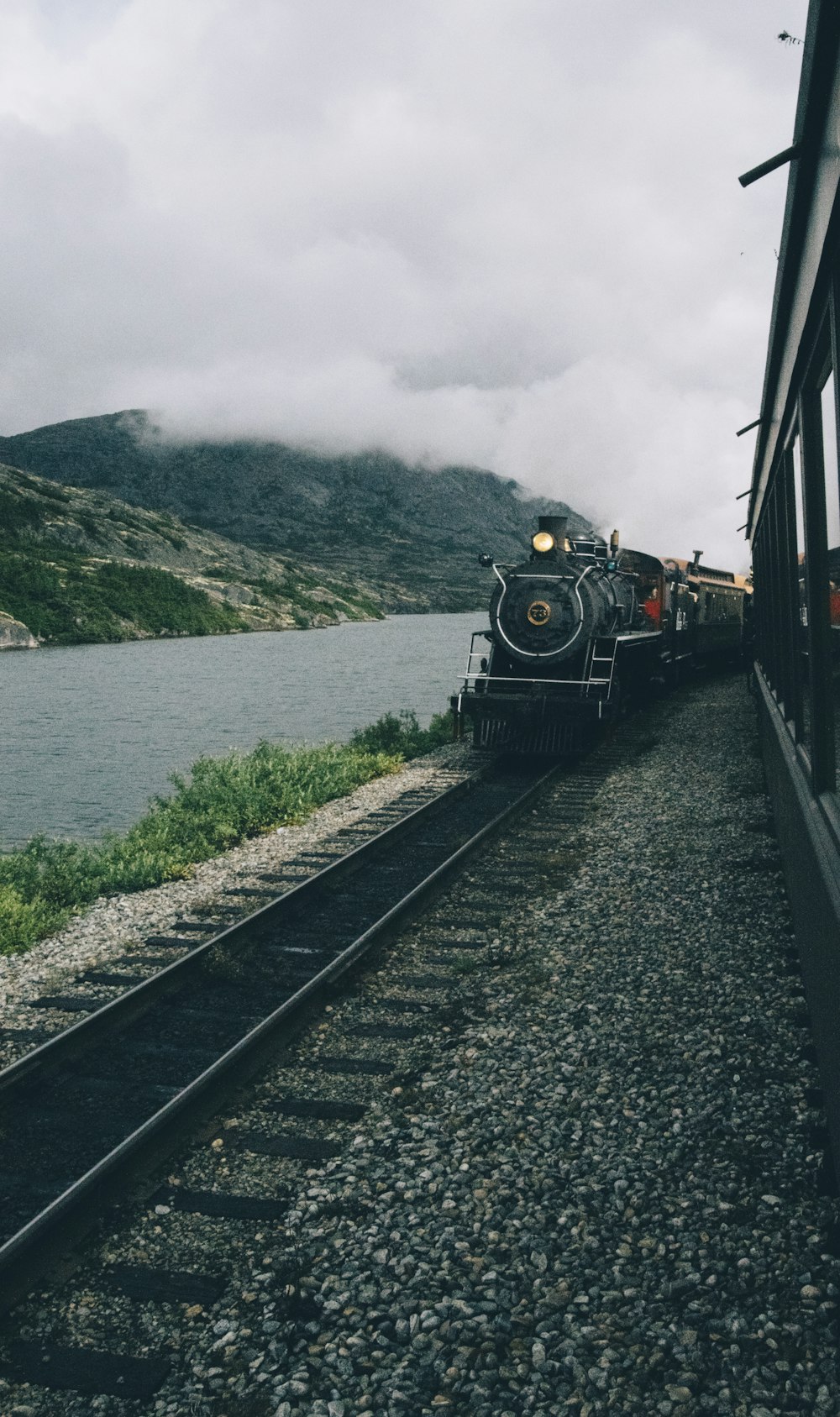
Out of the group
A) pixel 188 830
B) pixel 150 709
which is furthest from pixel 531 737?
pixel 150 709

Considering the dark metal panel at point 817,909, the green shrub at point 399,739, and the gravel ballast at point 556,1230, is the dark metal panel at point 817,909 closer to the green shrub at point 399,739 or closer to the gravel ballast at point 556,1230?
the gravel ballast at point 556,1230

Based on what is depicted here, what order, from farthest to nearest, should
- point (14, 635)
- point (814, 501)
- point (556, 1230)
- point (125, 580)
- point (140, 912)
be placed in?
point (125, 580), point (14, 635), point (140, 912), point (814, 501), point (556, 1230)

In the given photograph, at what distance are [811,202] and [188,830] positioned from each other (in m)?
10.1

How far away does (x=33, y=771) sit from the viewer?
22.9 meters

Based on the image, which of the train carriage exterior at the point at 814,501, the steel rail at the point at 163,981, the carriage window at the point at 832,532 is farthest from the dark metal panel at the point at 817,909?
the steel rail at the point at 163,981

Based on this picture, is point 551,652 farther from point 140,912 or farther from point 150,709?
point 150,709

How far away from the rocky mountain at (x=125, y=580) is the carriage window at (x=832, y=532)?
2753 inches

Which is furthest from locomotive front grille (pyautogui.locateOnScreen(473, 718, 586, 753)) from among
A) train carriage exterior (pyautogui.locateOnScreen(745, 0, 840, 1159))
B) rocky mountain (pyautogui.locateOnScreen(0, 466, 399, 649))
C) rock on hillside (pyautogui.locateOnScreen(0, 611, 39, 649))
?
rocky mountain (pyautogui.locateOnScreen(0, 466, 399, 649))

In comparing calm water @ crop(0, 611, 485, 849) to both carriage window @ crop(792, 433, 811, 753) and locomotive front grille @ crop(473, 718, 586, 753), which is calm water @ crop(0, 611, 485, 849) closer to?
locomotive front grille @ crop(473, 718, 586, 753)

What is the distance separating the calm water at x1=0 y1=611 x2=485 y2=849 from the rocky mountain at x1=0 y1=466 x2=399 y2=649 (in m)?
11.6

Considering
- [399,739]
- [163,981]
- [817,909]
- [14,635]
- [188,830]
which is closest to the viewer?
[817,909]

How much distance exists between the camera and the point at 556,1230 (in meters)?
4.08

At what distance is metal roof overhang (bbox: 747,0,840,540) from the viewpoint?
11.0ft

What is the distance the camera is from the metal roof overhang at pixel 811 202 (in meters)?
3.36
